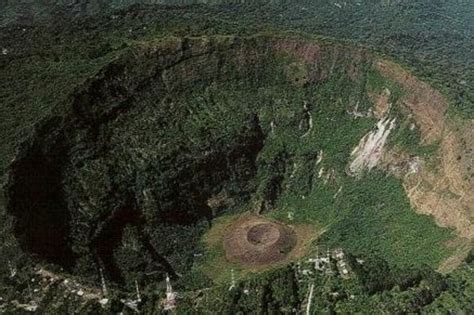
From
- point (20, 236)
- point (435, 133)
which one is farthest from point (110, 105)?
point (435, 133)

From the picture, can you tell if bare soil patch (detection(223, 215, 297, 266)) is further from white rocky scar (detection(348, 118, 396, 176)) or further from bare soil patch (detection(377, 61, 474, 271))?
bare soil patch (detection(377, 61, 474, 271))

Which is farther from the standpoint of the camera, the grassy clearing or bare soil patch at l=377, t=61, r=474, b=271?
bare soil patch at l=377, t=61, r=474, b=271

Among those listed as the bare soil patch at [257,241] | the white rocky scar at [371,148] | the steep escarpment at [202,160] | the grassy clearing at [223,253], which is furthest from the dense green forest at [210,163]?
the bare soil patch at [257,241]

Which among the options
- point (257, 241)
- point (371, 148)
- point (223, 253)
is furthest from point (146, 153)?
point (371, 148)

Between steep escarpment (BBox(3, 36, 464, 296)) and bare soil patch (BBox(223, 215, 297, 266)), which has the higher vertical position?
steep escarpment (BBox(3, 36, 464, 296))

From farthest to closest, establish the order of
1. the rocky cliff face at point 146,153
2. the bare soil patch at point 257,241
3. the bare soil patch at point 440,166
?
the bare soil patch at point 257,241 → the bare soil patch at point 440,166 → the rocky cliff face at point 146,153

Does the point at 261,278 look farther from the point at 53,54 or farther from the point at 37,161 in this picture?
the point at 53,54

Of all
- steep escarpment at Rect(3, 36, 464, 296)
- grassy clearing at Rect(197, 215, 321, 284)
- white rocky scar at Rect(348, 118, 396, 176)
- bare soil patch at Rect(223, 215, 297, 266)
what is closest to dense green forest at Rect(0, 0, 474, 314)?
steep escarpment at Rect(3, 36, 464, 296)

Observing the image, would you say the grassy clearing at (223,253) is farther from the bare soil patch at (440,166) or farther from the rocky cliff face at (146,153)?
the bare soil patch at (440,166)
